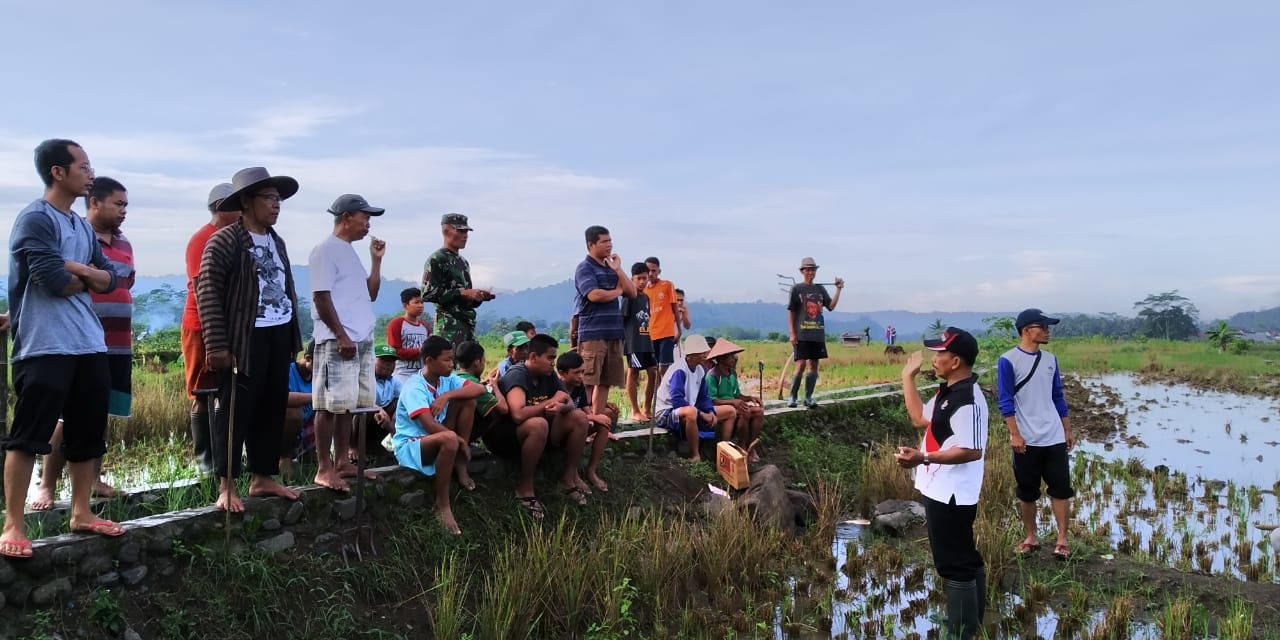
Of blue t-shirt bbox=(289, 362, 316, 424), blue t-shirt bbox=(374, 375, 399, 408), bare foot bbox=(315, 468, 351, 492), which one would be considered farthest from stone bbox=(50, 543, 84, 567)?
blue t-shirt bbox=(374, 375, 399, 408)

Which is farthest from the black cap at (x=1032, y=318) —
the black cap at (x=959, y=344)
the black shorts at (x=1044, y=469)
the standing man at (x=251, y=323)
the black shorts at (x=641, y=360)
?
the standing man at (x=251, y=323)

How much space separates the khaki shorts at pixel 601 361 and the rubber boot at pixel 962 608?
372cm

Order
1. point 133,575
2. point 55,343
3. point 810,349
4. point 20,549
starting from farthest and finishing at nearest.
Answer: point 810,349 → point 133,575 → point 55,343 → point 20,549

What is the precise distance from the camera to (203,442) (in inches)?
213

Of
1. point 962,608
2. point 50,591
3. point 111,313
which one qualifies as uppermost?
point 111,313

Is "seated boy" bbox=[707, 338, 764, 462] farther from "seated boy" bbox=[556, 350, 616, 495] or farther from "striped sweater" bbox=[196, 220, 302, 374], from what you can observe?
"striped sweater" bbox=[196, 220, 302, 374]

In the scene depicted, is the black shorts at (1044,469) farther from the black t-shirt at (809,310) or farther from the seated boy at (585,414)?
the black t-shirt at (809,310)

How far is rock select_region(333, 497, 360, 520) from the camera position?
536 centimetres

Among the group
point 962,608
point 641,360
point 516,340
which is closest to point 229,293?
point 516,340

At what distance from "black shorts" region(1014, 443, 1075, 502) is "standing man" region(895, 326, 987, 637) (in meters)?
1.82

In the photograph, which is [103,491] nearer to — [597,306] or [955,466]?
[597,306]

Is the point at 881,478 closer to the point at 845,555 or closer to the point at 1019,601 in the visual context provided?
the point at 845,555

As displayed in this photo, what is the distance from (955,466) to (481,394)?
323 cm

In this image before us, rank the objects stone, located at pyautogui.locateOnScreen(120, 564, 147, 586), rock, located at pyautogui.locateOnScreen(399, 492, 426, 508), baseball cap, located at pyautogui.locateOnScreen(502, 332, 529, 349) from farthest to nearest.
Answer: baseball cap, located at pyautogui.locateOnScreen(502, 332, 529, 349)
rock, located at pyautogui.locateOnScreen(399, 492, 426, 508)
stone, located at pyautogui.locateOnScreen(120, 564, 147, 586)
